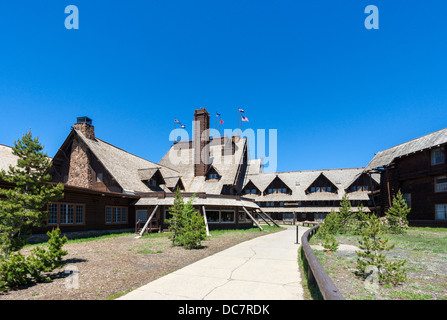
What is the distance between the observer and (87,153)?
28.2m

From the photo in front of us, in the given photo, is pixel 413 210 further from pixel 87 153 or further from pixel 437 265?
pixel 87 153

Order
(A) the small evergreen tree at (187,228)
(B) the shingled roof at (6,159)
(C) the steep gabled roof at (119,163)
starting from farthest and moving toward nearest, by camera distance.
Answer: (C) the steep gabled roof at (119,163), (B) the shingled roof at (6,159), (A) the small evergreen tree at (187,228)

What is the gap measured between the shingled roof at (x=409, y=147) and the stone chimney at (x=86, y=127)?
121 ft

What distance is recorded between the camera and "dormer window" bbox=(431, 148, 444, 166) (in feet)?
95.5

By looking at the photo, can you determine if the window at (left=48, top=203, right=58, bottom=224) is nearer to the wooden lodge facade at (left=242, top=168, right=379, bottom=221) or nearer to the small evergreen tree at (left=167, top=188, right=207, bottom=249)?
the small evergreen tree at (left=167, top=188, right=207, bottom=249)

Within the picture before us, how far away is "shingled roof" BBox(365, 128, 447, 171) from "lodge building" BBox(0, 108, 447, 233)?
0.48 feet

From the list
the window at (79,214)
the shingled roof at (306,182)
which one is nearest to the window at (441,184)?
the shingled roof at (306,182)

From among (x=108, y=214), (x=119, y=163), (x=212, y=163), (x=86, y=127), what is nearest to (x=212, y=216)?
(x=108, y=214)

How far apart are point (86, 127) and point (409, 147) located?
39282 millimetres

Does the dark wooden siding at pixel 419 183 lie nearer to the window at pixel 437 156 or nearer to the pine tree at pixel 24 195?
the window at pixel 437 156

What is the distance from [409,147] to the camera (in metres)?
34.1

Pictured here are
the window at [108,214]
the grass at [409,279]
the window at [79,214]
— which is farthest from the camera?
the window at [108,214]

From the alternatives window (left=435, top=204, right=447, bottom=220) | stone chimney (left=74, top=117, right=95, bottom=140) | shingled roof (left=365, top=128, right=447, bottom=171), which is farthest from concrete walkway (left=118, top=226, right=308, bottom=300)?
shingled roof (left=365, top=128, right=447, bottom=171)

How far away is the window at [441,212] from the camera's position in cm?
2875
